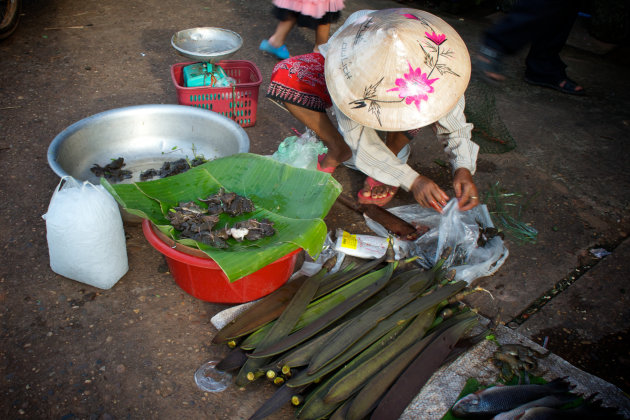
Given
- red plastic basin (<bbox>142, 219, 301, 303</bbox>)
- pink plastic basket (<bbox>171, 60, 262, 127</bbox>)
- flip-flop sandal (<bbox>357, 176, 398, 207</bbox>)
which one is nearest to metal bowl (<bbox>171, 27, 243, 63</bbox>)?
pink plastic basket (<bbox>171, 60, 262, 127</bbox>)

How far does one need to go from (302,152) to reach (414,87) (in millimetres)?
1271

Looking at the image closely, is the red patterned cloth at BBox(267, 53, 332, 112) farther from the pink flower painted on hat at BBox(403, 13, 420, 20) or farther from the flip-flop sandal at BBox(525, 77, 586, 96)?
the flip-flop sandal at BBox(525, 77, 586, 96)

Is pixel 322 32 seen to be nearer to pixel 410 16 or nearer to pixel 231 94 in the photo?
pixel 231 94

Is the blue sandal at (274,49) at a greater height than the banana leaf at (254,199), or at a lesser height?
lesser

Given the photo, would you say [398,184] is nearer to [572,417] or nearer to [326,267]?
[326,267]

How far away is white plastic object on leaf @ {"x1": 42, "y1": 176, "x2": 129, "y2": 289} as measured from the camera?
230cm

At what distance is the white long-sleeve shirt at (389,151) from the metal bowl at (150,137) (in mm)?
693

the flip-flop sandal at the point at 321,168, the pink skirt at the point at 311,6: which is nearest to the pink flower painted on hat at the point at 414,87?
the flip-flop sandal at the point at 321,168

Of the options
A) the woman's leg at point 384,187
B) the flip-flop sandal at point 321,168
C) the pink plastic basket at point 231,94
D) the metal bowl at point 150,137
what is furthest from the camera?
the pink plastic basket at point 231,94

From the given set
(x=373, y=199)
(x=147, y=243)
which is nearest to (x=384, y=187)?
(x=373, y=199)

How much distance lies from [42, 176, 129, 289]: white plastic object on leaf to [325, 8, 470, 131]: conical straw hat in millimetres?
1303

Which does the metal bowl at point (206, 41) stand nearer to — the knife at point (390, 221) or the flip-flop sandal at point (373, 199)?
the flip-flop sandal at point (373, 199)

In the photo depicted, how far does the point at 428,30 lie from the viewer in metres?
2.31

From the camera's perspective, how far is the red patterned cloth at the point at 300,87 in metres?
3.13
